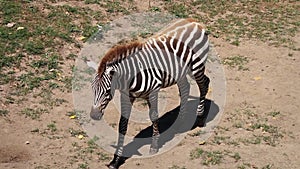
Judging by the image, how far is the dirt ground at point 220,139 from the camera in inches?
345

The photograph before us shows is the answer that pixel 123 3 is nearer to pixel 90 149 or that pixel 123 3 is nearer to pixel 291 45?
pixel 291 45

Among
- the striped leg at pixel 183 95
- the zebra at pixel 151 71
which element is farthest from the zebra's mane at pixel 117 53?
the striped leg at pixel 183 95

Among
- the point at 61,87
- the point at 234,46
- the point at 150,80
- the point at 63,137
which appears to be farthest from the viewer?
the point at 234,46

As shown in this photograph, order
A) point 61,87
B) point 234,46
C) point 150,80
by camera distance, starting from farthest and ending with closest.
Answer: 1. point 234,46
2. point 61,87
3. point 150,80

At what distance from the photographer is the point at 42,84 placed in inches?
421

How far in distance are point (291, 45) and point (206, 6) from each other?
8.65ft

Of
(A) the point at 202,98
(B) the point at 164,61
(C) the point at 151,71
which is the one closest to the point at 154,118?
(C) the point at 151,71

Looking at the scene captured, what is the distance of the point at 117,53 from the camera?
8117 mm

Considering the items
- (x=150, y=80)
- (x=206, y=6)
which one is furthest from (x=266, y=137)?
(x=206, y=6)

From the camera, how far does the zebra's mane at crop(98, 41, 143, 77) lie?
25.7ft

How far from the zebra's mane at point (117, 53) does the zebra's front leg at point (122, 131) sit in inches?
25.5

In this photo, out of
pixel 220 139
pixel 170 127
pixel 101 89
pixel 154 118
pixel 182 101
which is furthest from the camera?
pixel 182 101

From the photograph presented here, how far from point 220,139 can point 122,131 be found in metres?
1.70

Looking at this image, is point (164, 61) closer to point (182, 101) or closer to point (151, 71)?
point (151, 71)
